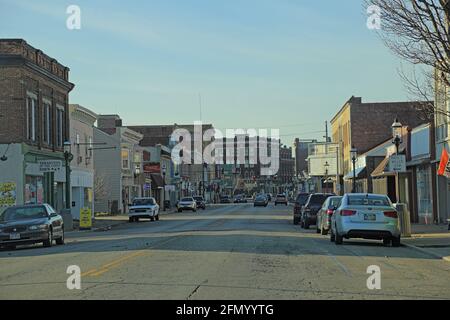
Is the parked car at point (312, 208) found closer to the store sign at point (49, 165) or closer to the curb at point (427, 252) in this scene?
the curb at point (427, 252)

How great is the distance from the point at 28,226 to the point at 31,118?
18161 mm

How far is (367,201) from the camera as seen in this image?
20.8m

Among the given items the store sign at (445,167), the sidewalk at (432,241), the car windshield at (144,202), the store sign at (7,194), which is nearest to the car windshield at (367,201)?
the sidewalk at (432,241)

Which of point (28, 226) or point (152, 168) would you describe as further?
point (152, 168)

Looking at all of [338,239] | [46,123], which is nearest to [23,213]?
[338,239]

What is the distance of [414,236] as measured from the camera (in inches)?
1002

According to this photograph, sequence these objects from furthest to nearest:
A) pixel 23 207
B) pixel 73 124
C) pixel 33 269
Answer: pixel 73 124 < pixel 23 207 < pixel 33 269

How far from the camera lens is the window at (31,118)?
1521 inches

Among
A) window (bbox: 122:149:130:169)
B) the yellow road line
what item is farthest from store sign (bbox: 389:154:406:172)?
window (bbox: 122:149:130:169)

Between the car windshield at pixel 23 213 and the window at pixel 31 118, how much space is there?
15.4m

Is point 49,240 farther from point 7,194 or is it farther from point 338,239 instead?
point 7,194
